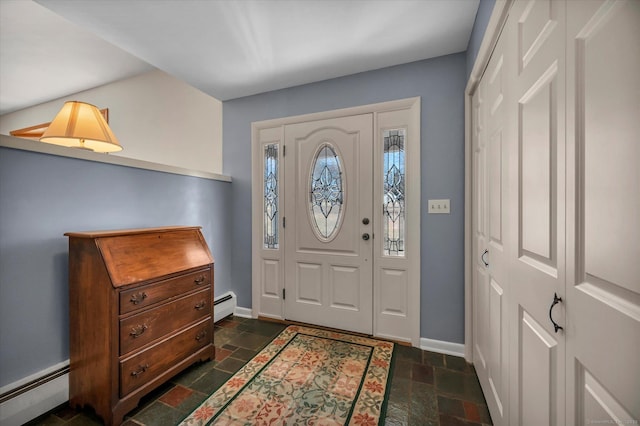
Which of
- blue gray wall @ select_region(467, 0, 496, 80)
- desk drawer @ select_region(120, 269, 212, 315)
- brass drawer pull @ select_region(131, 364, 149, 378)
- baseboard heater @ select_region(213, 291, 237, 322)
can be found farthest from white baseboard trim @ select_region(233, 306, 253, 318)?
blue gray wall @ select_region(467, 0, 496, 80)

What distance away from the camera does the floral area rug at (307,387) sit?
4.82 ft

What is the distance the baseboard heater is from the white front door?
0.68m

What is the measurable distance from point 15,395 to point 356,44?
9.97 ft

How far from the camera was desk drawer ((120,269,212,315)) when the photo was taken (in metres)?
1.45

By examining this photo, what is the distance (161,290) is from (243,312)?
55.4 inches

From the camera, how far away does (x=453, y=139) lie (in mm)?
2115

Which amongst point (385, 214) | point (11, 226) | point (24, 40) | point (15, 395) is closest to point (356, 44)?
point (385, 214)

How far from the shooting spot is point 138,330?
1500mm

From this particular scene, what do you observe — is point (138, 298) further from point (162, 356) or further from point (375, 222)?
point (375, 222)

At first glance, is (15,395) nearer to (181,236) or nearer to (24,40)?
(181,236)

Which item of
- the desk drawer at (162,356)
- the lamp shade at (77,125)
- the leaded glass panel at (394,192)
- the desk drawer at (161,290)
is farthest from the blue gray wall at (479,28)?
the lamp shade at (77,125)

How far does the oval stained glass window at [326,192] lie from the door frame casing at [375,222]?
332 mm

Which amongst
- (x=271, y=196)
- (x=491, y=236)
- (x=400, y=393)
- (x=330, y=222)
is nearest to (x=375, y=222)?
(x=330, y=222)

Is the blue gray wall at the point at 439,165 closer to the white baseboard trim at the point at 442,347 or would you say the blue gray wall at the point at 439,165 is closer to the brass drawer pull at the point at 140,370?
the white baseboard trim at the point at 442,347
